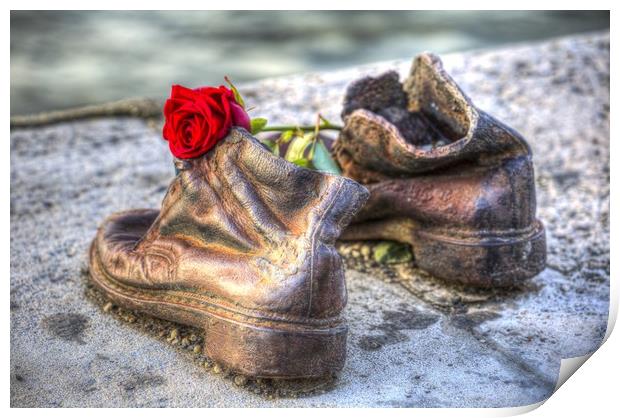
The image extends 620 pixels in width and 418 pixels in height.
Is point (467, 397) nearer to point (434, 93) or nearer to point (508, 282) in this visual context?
point (508, 282)

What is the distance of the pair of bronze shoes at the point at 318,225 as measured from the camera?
5.39 ft

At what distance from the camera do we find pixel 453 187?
2152 mm

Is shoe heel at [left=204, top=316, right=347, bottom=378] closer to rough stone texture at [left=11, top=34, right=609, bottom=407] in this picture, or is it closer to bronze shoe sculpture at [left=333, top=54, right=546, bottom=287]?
rough stone texture at [left=11, top=34, right=609, bottom=407]

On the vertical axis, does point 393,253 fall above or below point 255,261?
below

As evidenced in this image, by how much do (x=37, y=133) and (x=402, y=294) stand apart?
177 centimetres

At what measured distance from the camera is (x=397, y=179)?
87.9 inches

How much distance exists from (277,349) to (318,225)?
26cm

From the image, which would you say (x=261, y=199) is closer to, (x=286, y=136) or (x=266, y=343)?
(x=266, y=343)

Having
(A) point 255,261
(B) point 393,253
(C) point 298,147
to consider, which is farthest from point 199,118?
(B) point 393,253

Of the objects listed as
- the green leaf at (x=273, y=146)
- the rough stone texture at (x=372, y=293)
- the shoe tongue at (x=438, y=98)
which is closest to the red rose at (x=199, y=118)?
the green leaf at (x=273, y=146)

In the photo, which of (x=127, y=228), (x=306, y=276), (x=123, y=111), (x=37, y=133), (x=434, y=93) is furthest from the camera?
(x=123, y=111)

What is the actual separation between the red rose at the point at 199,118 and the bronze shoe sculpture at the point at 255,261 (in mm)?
32

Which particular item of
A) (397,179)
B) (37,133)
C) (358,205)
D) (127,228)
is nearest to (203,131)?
(358,205)

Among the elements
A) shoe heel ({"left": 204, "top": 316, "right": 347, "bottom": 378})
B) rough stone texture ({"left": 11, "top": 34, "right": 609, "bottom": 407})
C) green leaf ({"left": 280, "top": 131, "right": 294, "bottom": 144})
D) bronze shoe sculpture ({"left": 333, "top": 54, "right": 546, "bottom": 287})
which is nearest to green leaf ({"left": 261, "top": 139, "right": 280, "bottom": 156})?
green leaf ({"left": 280, "top": 131, "right": 294, "bottom": 144})
